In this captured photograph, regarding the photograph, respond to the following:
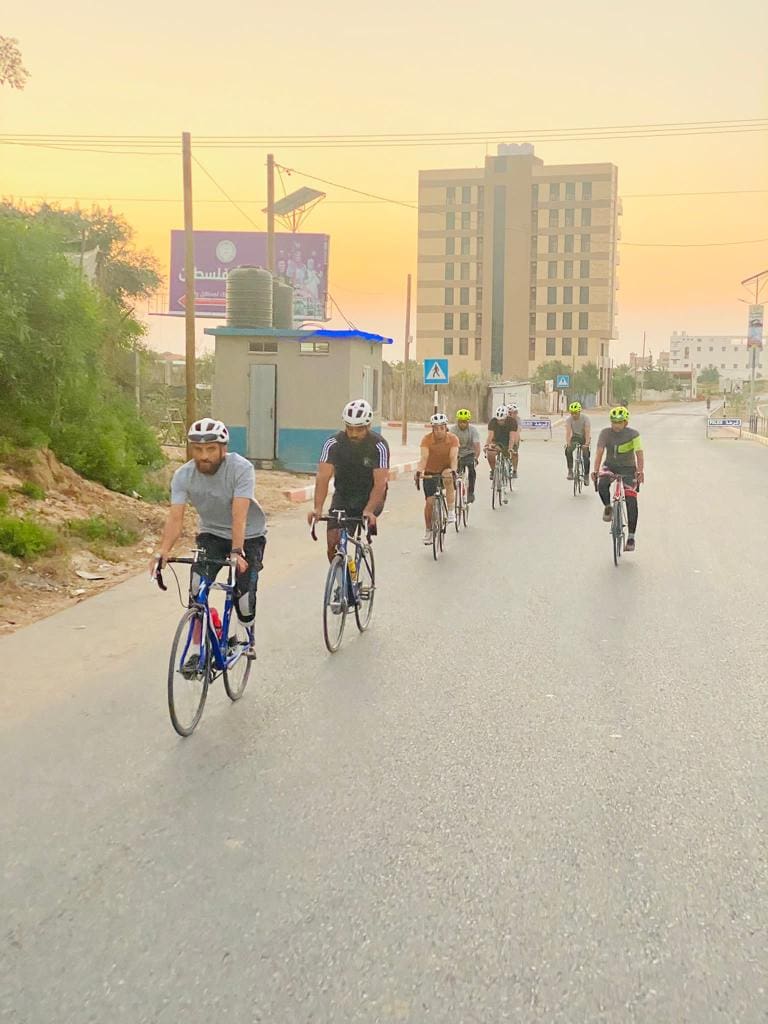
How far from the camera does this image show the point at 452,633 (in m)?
8.31

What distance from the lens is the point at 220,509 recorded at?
6.31 metres

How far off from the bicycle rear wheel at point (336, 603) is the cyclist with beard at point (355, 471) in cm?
23

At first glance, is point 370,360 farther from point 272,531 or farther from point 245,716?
point 245,716

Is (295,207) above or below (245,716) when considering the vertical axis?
above

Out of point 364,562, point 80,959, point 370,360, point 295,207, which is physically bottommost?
point 80,959

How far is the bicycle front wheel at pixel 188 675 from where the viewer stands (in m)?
5.59

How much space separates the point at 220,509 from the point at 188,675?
1058 mm

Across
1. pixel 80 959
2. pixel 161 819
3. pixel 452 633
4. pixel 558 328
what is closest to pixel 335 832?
pixel 161 819

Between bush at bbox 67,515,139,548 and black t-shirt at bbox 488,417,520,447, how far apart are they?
7814 millimetres

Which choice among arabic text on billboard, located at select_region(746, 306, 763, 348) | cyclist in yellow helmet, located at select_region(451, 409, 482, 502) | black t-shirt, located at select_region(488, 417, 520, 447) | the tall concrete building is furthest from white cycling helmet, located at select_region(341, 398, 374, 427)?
the tall concrete building

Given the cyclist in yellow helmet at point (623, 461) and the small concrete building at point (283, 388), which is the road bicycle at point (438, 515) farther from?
the small concrete building at point (283, 388)

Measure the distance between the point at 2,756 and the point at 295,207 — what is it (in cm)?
5843

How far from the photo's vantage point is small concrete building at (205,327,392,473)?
24312mm

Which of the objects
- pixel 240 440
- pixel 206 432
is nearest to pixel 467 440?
pixel 240 440
